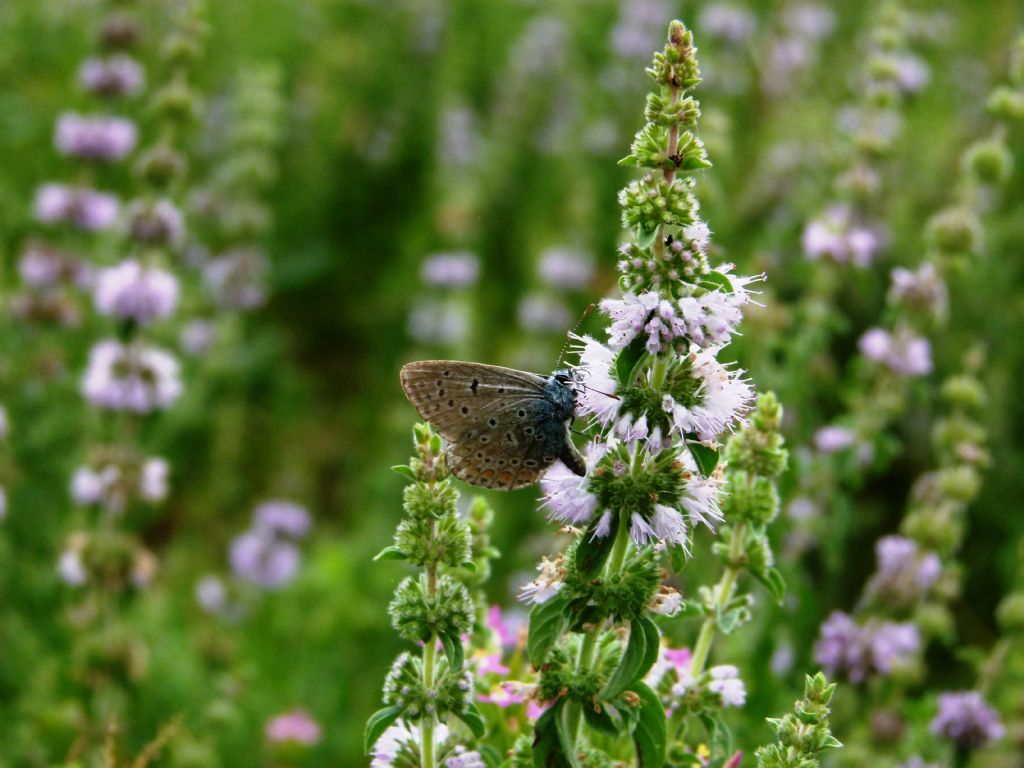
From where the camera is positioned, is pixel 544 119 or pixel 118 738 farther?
pixel 544 119

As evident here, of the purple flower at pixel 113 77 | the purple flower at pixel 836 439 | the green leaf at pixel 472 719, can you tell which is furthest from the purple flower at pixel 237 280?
the green leaf at pixel 472 719

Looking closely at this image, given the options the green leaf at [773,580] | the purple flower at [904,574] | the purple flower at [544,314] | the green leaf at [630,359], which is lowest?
the green leaf at [773,580]

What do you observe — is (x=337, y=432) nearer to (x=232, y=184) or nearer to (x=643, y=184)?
(x=232, y=184)

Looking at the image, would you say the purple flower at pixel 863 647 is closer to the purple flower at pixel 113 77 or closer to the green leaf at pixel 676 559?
the green leaf at pixel 676 559

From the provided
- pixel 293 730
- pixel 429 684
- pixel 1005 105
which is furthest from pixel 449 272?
pixel 429 684

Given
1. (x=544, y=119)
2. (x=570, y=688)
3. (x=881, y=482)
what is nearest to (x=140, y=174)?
(x=570, y=688)

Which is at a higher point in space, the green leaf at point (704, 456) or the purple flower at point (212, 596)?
the purple flower at point (212, 596)

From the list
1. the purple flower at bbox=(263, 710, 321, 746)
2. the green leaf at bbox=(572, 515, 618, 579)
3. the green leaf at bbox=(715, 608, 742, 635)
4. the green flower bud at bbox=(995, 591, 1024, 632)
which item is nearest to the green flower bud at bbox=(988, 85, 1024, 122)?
the green flower bud at bbox=(995, 591, 1024, 632)
